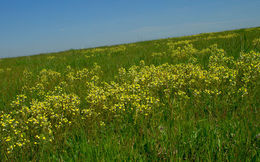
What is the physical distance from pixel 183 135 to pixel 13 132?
2779 millimetres

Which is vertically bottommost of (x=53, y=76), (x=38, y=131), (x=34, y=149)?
(x=34, y=149)

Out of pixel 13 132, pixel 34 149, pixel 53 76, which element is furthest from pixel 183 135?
pixel 53 76

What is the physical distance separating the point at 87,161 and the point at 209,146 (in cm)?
174

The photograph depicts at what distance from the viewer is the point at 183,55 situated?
9922mm

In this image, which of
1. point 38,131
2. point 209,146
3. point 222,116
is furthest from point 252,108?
point 38,131

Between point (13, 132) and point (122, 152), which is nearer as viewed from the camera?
point (122, 152)

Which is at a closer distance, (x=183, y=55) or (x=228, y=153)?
(x=228, y=153)

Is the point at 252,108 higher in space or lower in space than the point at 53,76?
lower

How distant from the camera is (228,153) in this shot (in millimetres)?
2490

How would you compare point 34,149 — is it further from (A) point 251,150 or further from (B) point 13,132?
(A) point 251,150

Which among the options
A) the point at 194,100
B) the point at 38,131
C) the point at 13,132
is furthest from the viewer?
the point at 194,100

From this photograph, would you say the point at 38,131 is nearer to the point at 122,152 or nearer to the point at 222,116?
the point at 122,152

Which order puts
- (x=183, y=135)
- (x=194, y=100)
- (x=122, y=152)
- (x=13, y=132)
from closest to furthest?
(x=122, y=152), (x=183, y=135), (x=13, y=132), (x=194, y=100)

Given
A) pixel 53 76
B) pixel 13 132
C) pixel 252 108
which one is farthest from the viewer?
pixel 53 76
